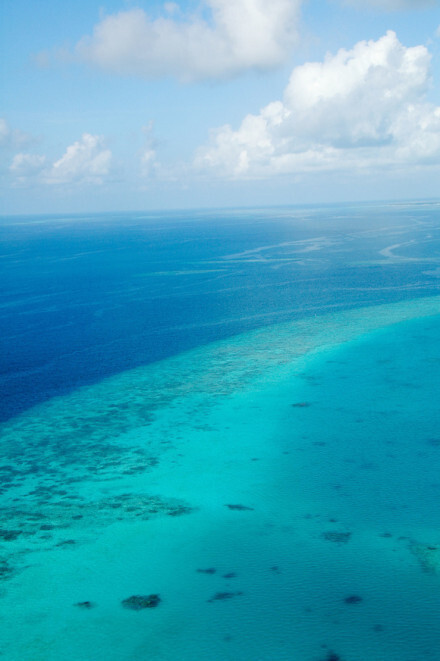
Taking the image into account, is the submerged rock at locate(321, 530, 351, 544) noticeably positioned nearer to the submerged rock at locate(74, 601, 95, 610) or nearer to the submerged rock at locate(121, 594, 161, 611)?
the submerged rock at locate(121, 594, 161, 611)

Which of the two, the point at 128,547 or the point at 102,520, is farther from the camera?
the point at 102,520

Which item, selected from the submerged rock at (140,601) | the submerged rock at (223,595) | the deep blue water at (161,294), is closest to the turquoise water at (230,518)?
the submerged rock at (223,595)

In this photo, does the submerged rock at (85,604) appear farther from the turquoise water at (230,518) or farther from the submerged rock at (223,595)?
the submerged rock at (223,595)

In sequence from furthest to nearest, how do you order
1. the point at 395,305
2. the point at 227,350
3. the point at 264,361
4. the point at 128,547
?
the point at 395,305 → the point at 227,350 → the point at 264,361 → the point at 128,547

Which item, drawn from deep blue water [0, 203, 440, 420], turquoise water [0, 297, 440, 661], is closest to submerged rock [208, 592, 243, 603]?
turquoise water [0, 297, 440, 661]

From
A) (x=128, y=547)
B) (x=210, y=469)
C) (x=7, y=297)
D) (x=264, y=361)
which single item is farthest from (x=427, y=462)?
(x=7, y=297)

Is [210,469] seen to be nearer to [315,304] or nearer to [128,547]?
[128,547]

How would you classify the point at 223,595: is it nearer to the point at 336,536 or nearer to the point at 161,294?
the point at 336,536
